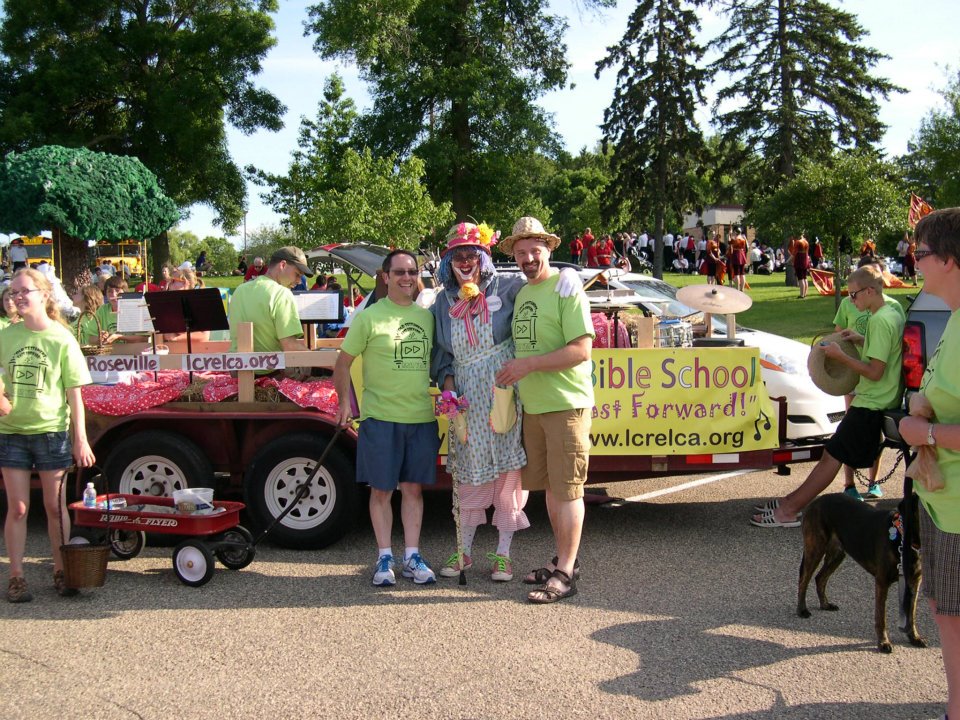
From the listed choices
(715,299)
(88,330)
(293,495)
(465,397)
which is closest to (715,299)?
(715,299)

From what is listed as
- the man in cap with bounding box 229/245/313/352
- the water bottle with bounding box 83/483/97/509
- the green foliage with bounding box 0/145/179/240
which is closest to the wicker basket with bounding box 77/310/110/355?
the man in cap with bounding box 229/245/313/352

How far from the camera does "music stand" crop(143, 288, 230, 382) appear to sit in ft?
21.3

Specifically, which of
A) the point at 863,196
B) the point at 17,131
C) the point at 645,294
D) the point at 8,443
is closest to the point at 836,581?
the point at 8,443

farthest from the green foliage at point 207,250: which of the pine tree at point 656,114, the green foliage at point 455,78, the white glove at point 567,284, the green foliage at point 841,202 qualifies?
the white glove at point 567,284

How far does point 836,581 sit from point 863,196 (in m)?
18.6

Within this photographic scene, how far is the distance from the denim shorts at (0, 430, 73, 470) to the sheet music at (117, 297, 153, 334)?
8.64 ft

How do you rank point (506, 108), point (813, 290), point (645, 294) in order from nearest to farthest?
point (645, 294) < point (813, 290) < point (506, 108)

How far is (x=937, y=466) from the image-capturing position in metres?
3.13

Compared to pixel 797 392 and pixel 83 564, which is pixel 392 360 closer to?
pixel 83 564

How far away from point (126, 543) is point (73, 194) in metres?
13.4

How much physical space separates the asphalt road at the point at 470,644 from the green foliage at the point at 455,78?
2929 cm

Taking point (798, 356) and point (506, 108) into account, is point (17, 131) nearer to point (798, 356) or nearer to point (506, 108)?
point (506, 108)

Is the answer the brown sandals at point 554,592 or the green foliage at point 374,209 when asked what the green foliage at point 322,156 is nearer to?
the green foliage at point 374,209

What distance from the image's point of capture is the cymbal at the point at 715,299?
7.05m
